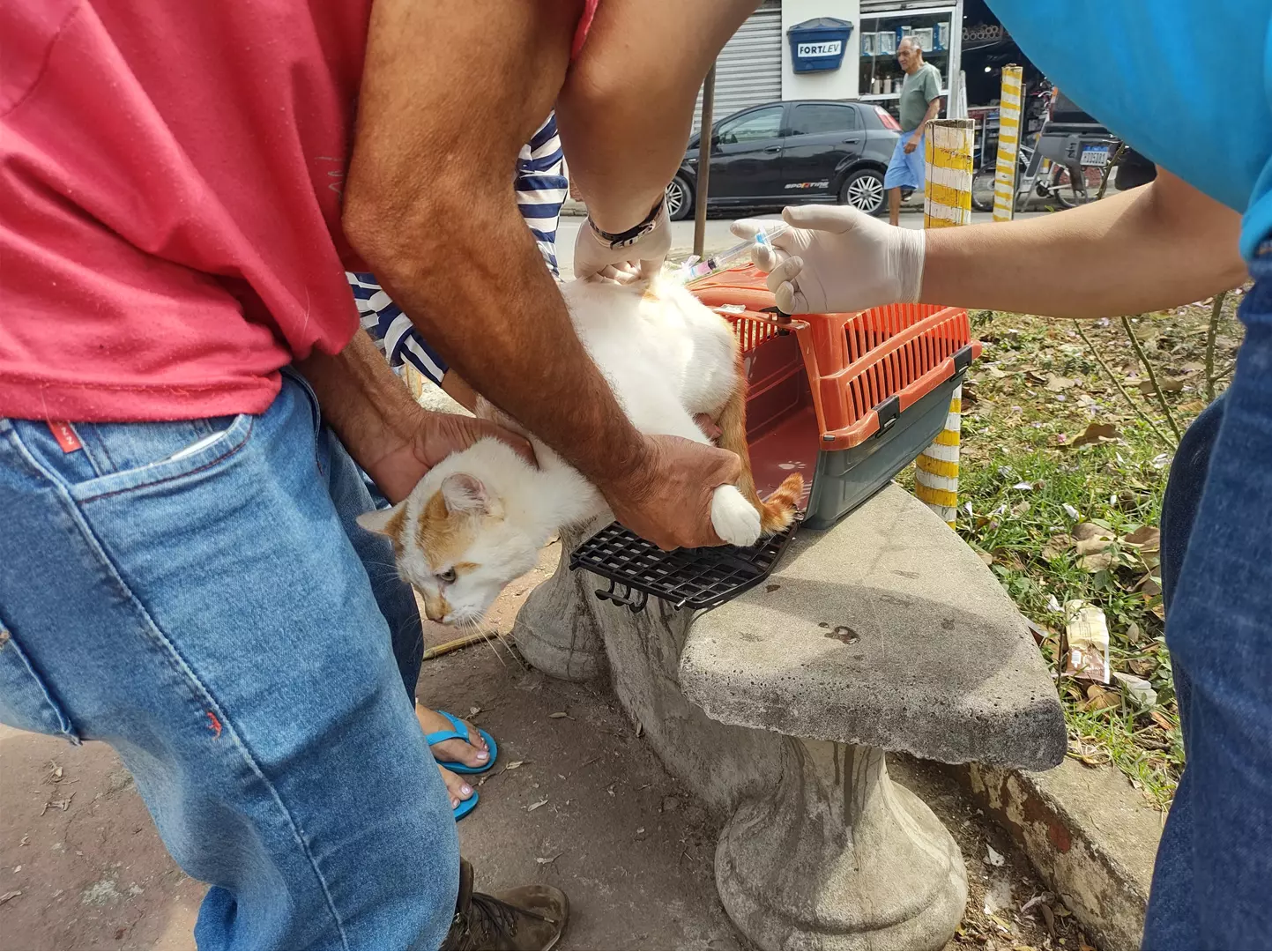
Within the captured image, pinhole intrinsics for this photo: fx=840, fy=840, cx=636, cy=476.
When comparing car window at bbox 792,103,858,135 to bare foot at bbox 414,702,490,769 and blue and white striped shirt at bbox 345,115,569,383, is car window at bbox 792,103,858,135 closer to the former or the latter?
blue and white striped shirt at bbox 345,115,569,383

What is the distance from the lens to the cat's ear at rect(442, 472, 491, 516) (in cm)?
141

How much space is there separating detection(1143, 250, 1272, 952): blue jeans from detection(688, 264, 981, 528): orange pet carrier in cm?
104

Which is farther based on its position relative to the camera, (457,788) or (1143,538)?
(1143,538)

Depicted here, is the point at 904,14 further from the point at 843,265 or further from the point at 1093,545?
the point at 843,265

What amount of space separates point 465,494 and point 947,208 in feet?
5.42

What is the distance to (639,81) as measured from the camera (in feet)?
3.22

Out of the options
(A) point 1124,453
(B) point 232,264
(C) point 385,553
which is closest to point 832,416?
(C) point 385,553

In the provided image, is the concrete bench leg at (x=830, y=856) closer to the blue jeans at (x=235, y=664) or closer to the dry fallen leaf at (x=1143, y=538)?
the blue jeans at (x=235, y=664)

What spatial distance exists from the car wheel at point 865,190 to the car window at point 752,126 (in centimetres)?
122

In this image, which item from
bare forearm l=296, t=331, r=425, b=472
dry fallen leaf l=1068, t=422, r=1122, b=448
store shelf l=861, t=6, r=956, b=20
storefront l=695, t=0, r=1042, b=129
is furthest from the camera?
storefront l=695, t=0, r=1042, b=129

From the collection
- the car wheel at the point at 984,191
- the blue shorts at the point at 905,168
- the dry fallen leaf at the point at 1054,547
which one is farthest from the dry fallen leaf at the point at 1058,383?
the car wheel at the point at 984,191

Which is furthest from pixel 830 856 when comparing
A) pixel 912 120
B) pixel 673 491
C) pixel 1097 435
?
pixel 912 120

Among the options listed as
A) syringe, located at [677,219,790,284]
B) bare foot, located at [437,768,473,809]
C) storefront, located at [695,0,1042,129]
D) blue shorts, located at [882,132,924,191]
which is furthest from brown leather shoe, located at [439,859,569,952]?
storefront, located at [695,0,1042,129]

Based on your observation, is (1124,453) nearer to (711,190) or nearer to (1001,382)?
(1001,382)
